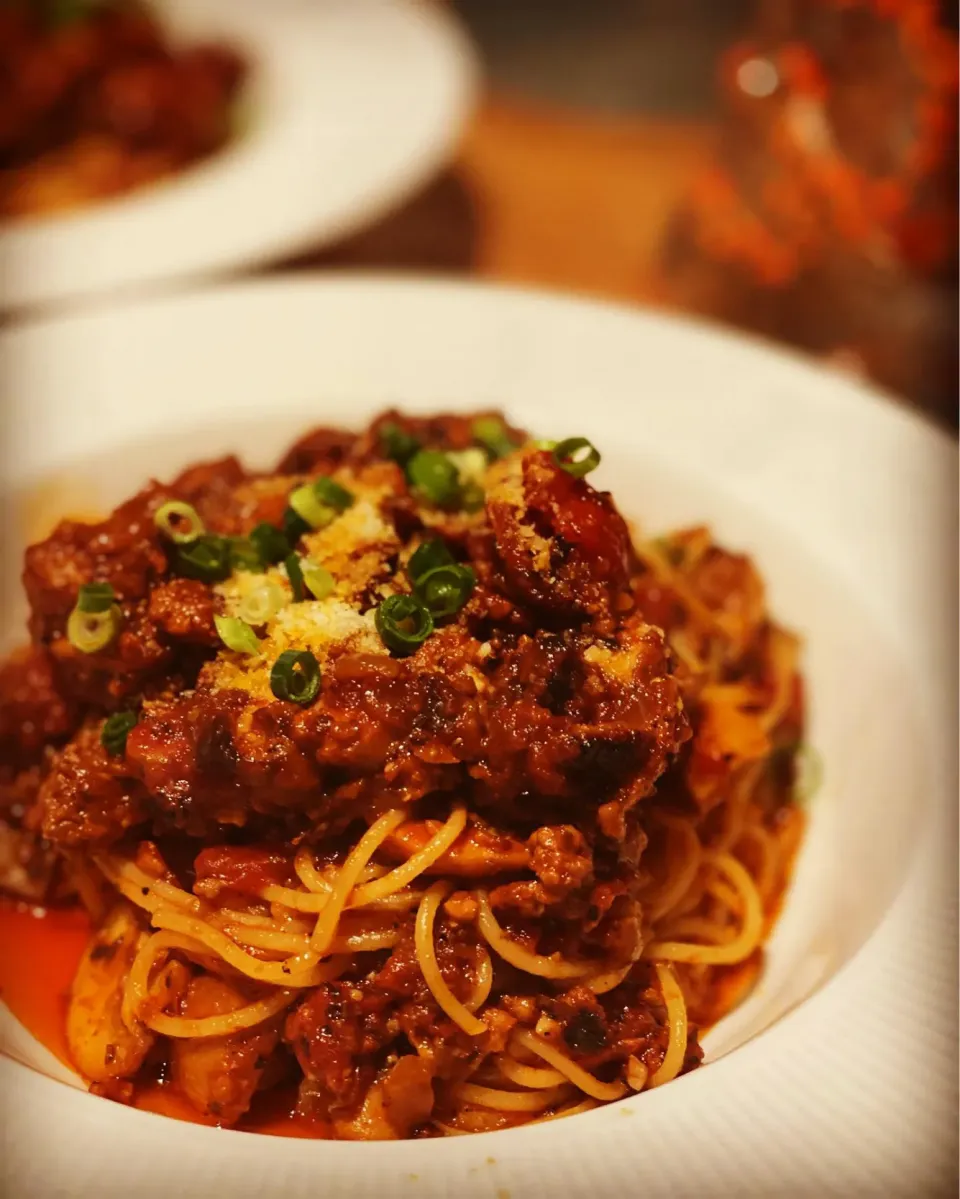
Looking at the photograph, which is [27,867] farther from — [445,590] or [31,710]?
[445,590]

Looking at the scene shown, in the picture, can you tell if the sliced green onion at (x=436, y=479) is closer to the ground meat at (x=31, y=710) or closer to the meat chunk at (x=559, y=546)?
the meat chunk at (x=559, y=546)

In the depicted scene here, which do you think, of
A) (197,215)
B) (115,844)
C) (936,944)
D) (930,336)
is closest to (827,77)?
(930,336)

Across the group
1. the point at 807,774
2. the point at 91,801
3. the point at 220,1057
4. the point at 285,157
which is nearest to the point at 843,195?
the point at 285,157

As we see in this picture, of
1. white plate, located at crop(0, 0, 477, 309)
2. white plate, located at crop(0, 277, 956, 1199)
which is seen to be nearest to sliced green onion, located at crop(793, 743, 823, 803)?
white plate, located at crop(0, 277, 956, 1199)

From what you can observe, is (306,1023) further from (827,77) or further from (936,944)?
(827,77)

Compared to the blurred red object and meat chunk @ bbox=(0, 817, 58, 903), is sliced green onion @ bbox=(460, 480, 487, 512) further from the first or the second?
the blurred red object

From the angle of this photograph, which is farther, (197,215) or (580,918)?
(197,215)
